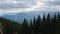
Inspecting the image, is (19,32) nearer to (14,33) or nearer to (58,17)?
(14,33)

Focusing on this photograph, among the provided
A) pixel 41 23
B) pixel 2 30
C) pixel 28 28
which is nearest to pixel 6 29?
pixel 2 30

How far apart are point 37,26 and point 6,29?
46.4 feet

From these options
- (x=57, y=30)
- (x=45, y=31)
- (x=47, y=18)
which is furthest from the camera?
(x=47, y=18)

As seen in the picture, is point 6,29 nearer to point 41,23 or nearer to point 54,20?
point 41,23

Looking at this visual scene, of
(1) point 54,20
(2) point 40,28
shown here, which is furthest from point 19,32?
(1) point 54,20

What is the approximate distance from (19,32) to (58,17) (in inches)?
718

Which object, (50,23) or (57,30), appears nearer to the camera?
(57,30)

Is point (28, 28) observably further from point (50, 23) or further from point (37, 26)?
point (50, 23)

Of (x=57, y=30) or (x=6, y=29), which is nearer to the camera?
(x=57, y=30)

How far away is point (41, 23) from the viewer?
8656 cm

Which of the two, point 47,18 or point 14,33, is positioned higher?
point 47,18

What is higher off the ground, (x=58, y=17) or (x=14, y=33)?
(x=58, y=17)

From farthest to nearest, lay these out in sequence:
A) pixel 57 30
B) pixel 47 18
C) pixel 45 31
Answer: pixel 47 18 → pixel 45 31 → pixel 57 30

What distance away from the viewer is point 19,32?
85125mm
